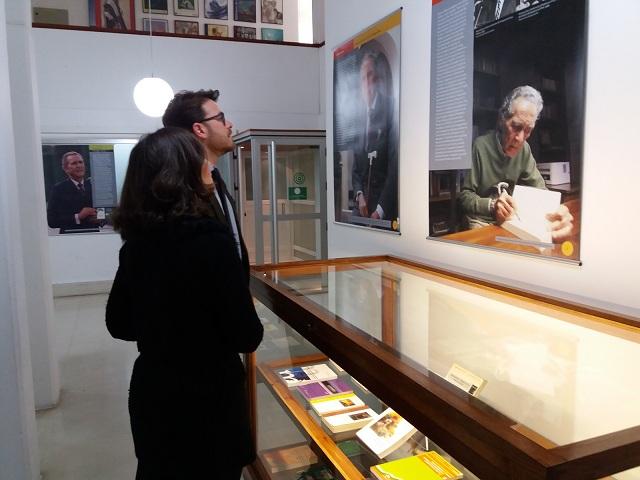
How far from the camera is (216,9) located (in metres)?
8.52

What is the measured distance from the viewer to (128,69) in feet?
22.2

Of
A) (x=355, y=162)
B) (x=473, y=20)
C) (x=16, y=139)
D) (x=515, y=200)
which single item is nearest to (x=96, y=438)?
(x=16, y=139)

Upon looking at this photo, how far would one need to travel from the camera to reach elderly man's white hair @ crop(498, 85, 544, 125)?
5.79 feet

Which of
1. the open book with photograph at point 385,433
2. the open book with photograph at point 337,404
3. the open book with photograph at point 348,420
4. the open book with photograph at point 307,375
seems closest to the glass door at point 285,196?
the open book with photograph at point 307,375

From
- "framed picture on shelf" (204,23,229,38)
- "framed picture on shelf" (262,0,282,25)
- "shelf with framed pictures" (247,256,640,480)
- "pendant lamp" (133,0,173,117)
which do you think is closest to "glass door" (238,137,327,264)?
"pendant lamp" (133,0,173,117)

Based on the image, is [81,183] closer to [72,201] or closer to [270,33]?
[72,201]

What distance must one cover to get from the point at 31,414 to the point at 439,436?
2222mm

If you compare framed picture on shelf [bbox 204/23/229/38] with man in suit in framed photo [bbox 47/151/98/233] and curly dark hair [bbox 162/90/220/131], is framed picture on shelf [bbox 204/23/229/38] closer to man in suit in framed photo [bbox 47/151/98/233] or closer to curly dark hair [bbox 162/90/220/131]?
man in suit in framed photo [bbox 47/151/98/233]

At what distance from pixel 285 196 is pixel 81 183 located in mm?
3154

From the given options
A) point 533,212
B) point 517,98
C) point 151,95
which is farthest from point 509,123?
point 151,95

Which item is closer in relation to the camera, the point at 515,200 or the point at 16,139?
the point at 515,200

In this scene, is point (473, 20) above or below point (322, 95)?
below

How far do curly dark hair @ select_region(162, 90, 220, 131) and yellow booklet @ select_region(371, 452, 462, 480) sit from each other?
144 cm

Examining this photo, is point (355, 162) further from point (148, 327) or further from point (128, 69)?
point (128, 69)
